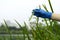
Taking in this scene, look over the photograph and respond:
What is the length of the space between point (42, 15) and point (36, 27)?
0.31 meters

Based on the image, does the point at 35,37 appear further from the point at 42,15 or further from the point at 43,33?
the point at 42,15

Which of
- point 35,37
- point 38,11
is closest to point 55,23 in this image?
point 35,37

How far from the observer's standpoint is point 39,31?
237 cm

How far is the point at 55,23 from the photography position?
2.41 meters

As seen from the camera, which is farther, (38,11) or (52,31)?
(52,31)

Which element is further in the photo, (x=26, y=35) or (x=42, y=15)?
(x=26, y=35)

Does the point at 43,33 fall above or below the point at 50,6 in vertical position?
below

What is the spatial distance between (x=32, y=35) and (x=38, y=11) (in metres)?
0.38

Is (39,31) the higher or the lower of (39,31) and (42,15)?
the lower

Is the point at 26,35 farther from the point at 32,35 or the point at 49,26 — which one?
the point at 49,26

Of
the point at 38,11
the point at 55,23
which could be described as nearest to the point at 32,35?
the point at 55,23

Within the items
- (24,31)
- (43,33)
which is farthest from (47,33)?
(24,31)

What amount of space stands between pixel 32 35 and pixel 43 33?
9cm

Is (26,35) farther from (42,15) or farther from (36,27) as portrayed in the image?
(42,15)
